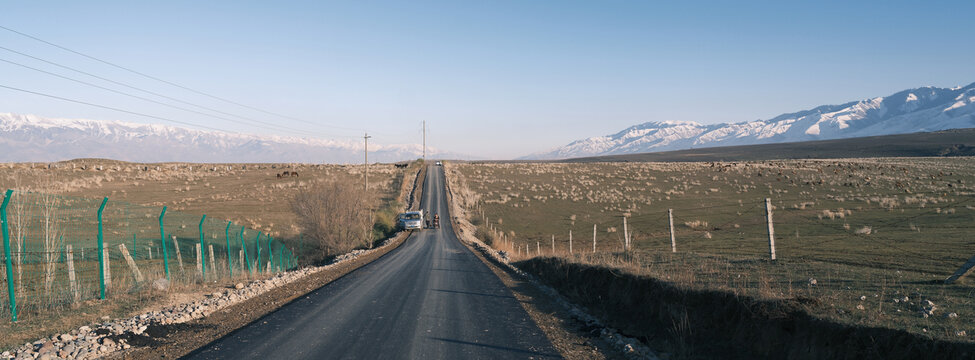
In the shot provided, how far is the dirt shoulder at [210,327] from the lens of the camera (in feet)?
29.3

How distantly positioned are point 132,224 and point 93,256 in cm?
976

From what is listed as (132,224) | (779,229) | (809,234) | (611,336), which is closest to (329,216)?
(132,224)

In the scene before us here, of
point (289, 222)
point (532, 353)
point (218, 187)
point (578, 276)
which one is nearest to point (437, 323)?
point (532, 353)

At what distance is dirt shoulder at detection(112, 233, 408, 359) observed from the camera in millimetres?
8938

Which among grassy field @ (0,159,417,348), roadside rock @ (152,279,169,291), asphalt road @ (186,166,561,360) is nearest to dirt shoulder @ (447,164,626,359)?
asphalt road @ (186,166,561,360)

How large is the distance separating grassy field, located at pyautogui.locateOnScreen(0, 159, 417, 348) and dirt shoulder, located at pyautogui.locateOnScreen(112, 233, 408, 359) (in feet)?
5.37

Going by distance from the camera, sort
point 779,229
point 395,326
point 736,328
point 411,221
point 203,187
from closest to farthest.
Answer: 1. point 736,328
2. point 395,326
3. point 779,229
4. point 411,221
5. point 203,187

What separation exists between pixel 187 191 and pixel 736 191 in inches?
2701

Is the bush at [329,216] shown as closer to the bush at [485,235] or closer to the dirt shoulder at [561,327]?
the bush at [485,235]

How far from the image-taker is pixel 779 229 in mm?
33281

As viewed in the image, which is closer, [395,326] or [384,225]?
[395,326]

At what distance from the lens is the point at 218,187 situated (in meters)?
76.8

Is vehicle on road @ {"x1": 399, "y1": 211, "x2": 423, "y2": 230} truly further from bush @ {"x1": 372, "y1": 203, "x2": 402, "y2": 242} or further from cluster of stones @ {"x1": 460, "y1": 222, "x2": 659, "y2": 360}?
cluster of stones @ {"x1": 460, "y1": 222, "x2": 659, "y2": 360}

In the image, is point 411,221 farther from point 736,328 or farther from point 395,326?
point 736,328
